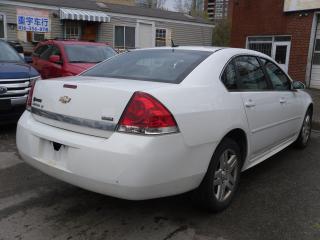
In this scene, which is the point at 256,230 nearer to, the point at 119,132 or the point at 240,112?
the point at 240,112

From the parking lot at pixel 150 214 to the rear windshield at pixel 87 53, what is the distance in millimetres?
4943

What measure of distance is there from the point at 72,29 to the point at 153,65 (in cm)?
1810

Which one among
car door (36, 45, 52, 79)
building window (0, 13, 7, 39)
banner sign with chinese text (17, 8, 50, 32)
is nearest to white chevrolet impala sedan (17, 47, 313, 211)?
car door (36, 45, 52, 79)

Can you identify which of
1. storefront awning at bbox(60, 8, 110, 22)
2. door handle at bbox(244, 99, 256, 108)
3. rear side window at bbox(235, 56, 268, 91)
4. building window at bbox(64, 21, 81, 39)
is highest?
storefront awning at bbox(60, 8, 110, 22)

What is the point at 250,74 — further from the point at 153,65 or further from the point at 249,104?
the point at 153,65

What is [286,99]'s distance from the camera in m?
4.77

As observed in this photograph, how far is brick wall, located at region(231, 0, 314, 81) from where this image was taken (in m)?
14.9

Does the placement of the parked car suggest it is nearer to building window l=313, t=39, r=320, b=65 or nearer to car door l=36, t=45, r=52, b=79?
car door l=36, t=45, r=52, b=79

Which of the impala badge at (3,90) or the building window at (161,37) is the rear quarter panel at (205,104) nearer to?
the impala badge at (3,90)

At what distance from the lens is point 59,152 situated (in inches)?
120

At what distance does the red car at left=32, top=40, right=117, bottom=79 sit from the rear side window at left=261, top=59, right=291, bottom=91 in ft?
15.5

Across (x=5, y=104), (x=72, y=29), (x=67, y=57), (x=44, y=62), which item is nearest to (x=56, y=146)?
(x=5, y=104)

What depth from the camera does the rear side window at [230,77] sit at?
3588 mm

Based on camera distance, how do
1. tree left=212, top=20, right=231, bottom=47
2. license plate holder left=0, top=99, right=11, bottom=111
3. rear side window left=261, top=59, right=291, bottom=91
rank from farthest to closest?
tree left=212, top=20, right=231, bottom=47 → license plate holder left=0, top=99, right=11, bottom=111 → rear side window left=261, top=59, right=291, bottom=91
